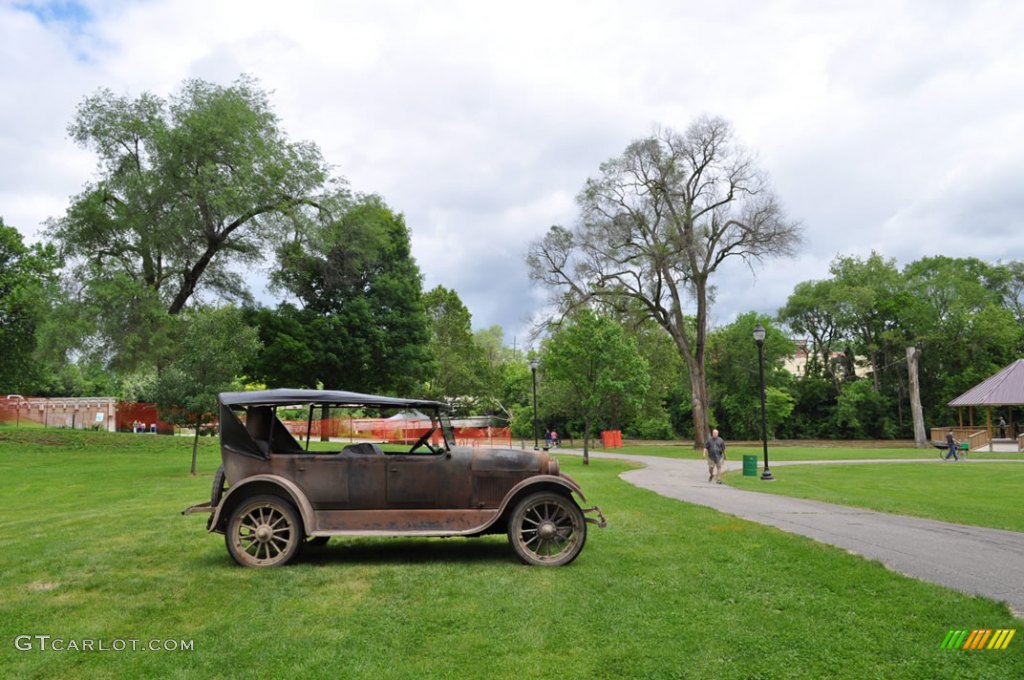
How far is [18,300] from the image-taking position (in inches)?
1500

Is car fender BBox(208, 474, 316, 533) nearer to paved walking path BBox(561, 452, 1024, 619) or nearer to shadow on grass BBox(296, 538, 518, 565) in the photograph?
shadow on grass BBox(296, 538, 518, 565)

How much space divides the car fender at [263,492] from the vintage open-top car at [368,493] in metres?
0.01

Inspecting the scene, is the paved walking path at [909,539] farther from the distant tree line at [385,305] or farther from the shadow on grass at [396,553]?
the distant tree line at [385,305]

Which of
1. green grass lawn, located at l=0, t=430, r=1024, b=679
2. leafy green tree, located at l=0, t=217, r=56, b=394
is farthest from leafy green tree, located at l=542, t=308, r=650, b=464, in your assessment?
leafy green tree, located at l=0, t=217, r=56, b=394

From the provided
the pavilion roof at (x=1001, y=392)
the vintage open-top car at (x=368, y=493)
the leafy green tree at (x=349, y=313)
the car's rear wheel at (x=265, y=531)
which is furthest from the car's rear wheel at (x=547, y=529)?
the pavilion roof at (x=1001, y=392)

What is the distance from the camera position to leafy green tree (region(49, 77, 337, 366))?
31.1m

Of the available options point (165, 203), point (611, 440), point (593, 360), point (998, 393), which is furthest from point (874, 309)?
point (165, 203)

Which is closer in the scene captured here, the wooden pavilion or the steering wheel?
the steering wheel

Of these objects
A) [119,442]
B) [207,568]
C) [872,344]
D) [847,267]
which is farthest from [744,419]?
[207,568]

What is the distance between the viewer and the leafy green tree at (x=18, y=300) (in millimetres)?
39500

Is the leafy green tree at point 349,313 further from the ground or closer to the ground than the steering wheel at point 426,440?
further from the ground

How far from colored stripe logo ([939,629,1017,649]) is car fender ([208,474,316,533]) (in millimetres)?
5923

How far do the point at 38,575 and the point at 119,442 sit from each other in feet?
98.7

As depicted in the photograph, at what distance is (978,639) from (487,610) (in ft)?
12.0
